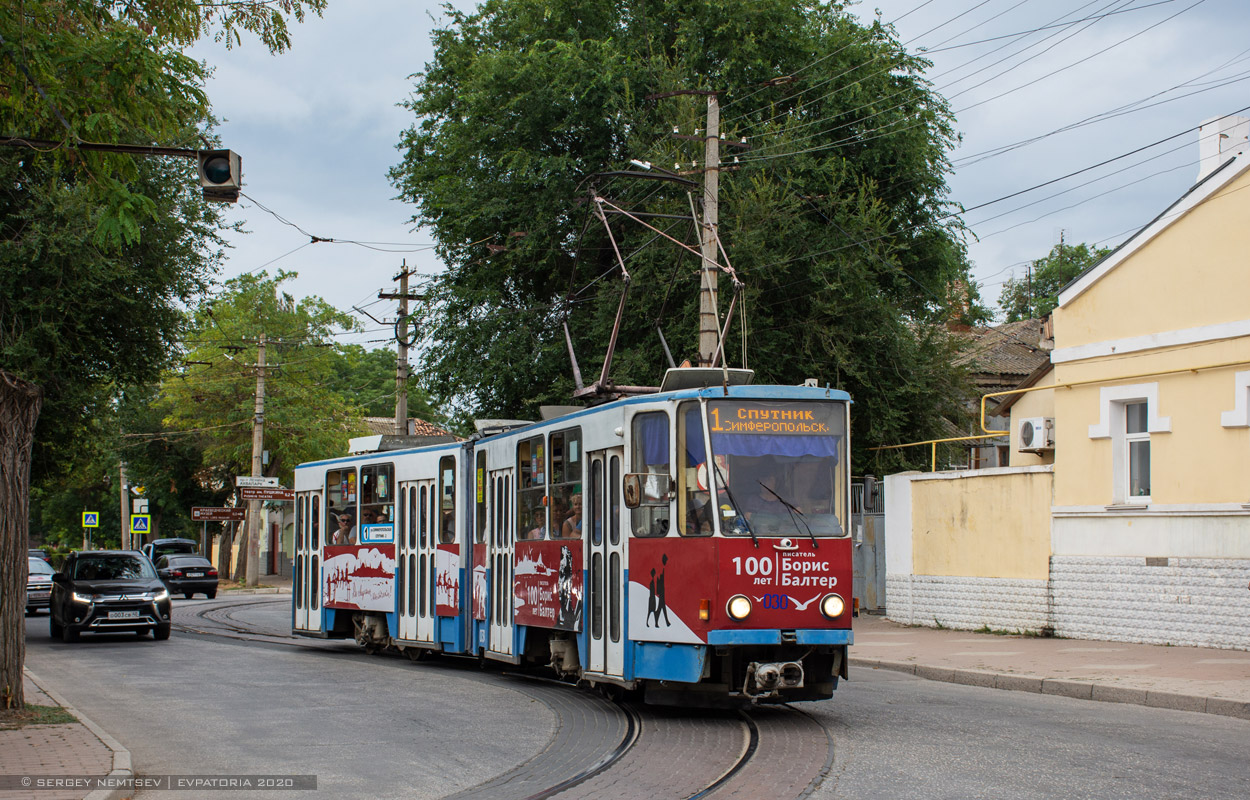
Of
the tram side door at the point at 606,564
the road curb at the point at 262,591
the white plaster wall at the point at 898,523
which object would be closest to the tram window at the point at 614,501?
the tram side door at the point at 606,564

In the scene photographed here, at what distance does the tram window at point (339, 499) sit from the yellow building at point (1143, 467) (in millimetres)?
9959

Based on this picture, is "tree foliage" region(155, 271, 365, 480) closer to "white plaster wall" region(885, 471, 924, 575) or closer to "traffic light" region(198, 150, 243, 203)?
"white plaster wall" region(885, 471, 924, 575)

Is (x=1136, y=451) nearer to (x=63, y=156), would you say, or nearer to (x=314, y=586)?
(x=314, y=586)

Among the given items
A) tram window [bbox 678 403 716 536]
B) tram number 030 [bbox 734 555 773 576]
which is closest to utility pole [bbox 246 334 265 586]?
tram window [bbox 678 403 716 536]

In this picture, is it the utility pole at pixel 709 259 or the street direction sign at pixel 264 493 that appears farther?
the street direction sign at pixel 264 493

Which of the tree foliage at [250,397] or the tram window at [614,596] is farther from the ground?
the tree foliage at [250,397]

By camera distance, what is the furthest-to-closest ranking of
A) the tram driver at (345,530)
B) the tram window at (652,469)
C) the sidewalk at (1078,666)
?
the tram driver at (345,530) → the sidewalk at (1078,666) → the tram window at (652,469)

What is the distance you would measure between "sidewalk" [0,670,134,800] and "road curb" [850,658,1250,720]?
938cm

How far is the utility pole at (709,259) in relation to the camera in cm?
1952

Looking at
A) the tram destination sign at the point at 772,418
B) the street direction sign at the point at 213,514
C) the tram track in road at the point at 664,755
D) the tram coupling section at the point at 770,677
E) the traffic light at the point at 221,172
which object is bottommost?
the tram track in road at the point at 664,755

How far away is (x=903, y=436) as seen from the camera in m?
29.0

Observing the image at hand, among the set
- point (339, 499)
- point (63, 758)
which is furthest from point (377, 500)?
point (63, 758)

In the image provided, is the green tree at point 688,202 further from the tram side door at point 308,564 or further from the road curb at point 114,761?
the road curb at point 114,761

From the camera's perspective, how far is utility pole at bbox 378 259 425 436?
109 ft
